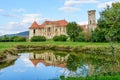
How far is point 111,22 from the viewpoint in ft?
232

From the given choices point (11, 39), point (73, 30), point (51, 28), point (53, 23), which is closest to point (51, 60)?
point (11, 39)

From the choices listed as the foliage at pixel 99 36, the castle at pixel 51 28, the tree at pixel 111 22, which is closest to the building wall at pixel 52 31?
the castle at pixel 51 28

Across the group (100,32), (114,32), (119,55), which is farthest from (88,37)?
(119,55)

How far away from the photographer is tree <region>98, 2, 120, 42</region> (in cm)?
6894

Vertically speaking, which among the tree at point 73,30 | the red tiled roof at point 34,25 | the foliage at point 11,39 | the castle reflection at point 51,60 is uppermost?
the red tiled roof at point 34,25

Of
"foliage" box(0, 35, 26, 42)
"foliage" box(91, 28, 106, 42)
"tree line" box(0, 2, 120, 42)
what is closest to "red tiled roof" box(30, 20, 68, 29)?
"foliage" box(0, 35, 26, 42)

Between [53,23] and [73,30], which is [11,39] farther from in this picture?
[53,23]

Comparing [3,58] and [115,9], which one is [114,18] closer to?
[115,9]

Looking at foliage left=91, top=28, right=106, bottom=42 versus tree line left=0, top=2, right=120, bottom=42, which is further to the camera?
foliage left=91, top=28, right=106, bottom=42

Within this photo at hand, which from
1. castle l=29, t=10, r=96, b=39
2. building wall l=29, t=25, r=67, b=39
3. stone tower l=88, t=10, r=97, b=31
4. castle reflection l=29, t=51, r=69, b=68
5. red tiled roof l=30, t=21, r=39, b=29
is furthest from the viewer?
red tiled roof l=30, t=21, r=39, b=29

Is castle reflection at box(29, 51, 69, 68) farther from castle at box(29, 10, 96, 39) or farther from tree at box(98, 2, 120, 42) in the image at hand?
castle at box(29, 10, 96, 39)

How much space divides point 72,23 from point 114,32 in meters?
32.0

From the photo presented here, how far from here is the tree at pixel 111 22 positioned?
68938 mm

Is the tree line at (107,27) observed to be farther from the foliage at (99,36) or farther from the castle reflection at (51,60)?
the castle reflection at (51,60)
